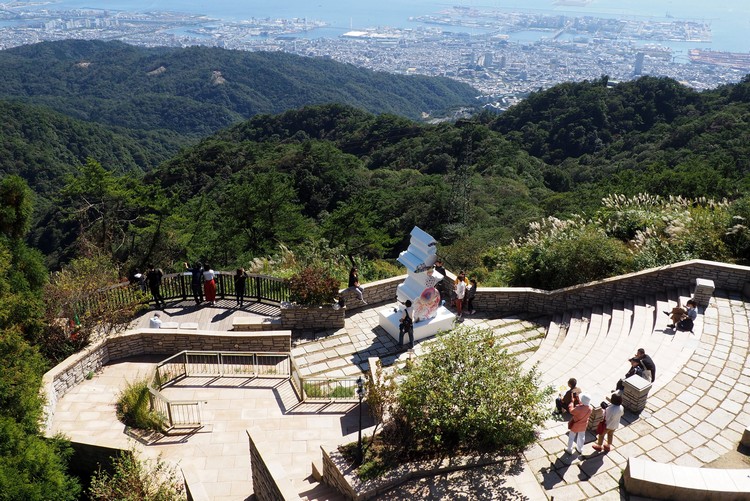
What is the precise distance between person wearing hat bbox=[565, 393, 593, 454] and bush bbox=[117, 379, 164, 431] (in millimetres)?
7271

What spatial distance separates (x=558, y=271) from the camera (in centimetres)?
1469

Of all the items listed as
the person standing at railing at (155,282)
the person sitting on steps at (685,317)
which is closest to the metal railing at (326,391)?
the person standing at railing at (155,282)

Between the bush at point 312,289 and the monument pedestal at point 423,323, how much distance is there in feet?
4.48

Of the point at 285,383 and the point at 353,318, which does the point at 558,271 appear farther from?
the point at 285,383

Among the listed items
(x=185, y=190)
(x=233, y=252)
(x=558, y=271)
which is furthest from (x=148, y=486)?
(x=185, y=190)

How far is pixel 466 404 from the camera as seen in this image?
785 cm

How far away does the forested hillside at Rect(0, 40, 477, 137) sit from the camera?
16075 cm

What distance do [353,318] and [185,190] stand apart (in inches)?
1886

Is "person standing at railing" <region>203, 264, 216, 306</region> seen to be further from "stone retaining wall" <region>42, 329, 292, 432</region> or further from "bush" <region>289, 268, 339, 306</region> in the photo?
"bush" <region>289, 268, 339, 306</region>

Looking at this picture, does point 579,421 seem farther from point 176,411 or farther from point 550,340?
point 176,411

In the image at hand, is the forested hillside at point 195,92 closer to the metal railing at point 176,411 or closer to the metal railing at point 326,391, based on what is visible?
the metal railing at point 176,411

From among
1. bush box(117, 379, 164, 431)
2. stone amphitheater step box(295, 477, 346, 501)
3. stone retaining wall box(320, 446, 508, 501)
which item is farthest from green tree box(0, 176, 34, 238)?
stone retaining wall box(320, 446, 508, 501)

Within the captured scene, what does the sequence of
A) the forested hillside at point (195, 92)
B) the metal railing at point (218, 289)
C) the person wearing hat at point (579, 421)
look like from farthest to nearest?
the forested hillside at point (195, 92) < the metal railing at point (218, 289) < the person wearing hat at point (579, 421)

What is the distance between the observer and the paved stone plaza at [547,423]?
25.9 feet
